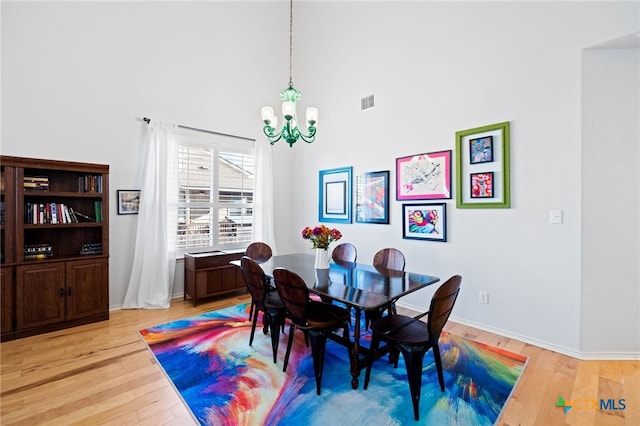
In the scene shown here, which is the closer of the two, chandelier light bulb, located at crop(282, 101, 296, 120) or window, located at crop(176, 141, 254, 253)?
chandelier light bulb, located at crop(282, 101, 296, 120)

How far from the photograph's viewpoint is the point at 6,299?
2.91 meters

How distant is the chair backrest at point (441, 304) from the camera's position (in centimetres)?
182

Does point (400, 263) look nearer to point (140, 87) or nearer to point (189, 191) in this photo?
point (189, 191)

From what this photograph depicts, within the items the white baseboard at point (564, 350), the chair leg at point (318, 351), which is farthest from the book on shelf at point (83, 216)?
the white baseboard at point (564, 350)

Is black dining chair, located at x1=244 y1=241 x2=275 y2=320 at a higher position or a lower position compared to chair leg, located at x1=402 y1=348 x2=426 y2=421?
higher

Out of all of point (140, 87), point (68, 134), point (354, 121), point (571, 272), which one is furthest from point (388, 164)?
point (68, 134)

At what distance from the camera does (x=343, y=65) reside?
189 inches

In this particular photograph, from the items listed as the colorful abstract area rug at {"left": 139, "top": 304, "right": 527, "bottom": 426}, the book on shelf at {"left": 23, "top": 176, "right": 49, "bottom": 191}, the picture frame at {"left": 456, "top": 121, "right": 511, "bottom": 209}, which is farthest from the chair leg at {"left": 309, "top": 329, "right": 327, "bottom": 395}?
the book on shelf at {"left": 23, "top": 176, "right": 49, "bottom": 191}

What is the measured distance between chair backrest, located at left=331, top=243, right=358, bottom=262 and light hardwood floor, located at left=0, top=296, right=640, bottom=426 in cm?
151

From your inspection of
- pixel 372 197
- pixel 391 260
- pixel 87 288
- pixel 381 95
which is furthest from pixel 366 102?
pixel 87 288

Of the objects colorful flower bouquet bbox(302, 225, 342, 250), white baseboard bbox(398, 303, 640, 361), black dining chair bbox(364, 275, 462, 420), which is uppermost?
colorful flower bouquet bbox(302, 225, 342, 250)

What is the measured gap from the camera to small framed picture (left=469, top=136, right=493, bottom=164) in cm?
316

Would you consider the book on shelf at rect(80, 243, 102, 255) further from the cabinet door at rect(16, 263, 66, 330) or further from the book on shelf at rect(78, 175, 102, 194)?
the book on shelf at rect(78, 175, 102, 194)

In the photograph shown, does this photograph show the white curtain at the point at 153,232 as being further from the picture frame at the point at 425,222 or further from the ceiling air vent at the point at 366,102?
the picture frame at the point at 425,222
